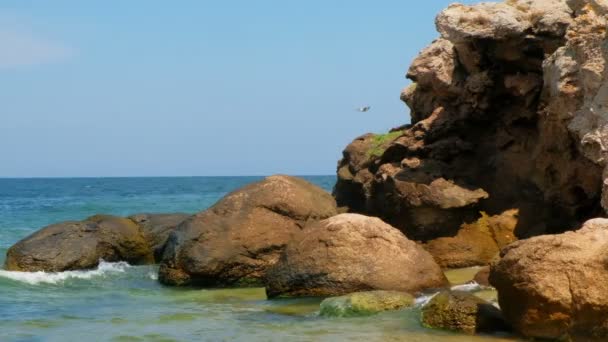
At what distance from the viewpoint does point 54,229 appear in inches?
740

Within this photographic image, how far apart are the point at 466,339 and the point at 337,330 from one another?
1700 mm

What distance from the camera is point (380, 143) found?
19312 mm

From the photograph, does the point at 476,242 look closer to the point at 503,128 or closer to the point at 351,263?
the point at 503,128

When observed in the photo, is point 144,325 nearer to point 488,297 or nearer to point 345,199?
point 488,297

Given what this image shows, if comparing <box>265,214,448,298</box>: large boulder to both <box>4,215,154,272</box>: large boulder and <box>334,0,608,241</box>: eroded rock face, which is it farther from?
<box>4,215,154,272</box>: large boulder

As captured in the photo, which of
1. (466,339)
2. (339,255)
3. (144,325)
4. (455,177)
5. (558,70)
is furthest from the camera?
(455,177)

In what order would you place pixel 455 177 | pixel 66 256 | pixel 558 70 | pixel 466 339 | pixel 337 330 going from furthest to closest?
1. pixel 66 256
2. pixel 455 177
3. pixel 558 70
4. pixel 337 330
5. pixel 466 339

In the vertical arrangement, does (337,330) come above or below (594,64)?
below

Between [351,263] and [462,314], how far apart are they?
3028 millimetres

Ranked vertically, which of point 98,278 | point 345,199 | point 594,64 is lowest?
point 98,278

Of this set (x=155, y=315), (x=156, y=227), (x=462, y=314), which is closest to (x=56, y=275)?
(x=156, y=227)

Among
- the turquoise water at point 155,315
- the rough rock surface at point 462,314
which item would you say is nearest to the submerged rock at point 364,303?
the turquoise water at point 155,315

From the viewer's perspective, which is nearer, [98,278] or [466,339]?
[466,339]

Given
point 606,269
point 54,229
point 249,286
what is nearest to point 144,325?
point 249,286
